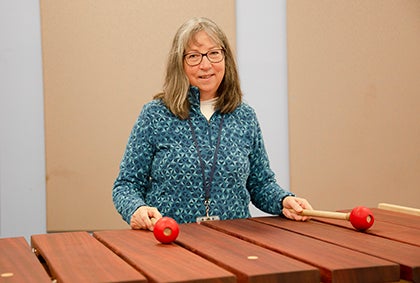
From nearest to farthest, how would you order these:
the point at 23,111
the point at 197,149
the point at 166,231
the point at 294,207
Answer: the point at 166,231 → the point at 294,207 → the point at 197,149 → the point at 23,111

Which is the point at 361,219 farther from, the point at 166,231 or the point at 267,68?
the point at 267,68

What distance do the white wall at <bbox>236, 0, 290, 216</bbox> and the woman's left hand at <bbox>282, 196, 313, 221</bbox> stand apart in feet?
5.79

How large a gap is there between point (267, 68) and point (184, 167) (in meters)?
1.84

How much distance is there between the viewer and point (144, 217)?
215 centimetres

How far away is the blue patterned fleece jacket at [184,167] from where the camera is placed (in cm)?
247

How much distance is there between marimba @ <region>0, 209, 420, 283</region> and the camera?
1557 millimetres

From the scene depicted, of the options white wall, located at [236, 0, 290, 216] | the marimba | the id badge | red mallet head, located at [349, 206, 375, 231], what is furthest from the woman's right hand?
white wall, located at [236, 0, 290, 216]

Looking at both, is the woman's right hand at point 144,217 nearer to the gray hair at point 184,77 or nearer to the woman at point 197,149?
the woman at point 197,149

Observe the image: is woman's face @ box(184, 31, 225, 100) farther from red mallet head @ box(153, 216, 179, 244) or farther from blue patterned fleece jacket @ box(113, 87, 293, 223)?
red mallet head @ box(153, 216, 179, 244)

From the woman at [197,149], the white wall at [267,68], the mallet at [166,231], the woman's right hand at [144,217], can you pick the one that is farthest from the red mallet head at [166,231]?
the white wall at [267,68]

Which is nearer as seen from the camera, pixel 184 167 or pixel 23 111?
pixel 184 167

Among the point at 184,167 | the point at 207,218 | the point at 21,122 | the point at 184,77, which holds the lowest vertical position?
the point at 207,218

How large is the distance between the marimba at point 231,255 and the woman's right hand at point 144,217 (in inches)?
1.3

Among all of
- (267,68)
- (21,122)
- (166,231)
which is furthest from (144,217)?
(267,68)
